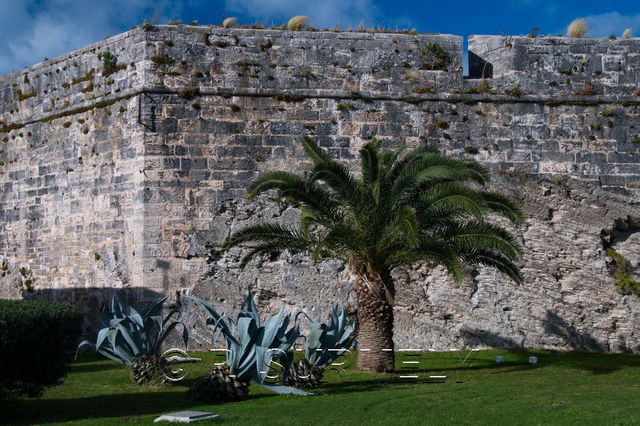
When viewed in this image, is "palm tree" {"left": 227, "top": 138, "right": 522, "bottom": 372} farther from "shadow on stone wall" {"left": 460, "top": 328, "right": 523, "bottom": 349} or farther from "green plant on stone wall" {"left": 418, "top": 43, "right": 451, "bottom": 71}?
"green plant on stone wall" {"left": 418, "top": 43, "right": 451, "bottom": 71}

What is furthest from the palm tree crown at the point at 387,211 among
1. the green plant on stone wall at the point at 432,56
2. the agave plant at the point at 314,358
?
the green plant on stone wall at the point at 432,56

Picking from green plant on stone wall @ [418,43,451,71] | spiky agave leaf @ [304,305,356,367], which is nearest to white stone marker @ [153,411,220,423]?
spiky agave leaf @ [304,305,356,367]

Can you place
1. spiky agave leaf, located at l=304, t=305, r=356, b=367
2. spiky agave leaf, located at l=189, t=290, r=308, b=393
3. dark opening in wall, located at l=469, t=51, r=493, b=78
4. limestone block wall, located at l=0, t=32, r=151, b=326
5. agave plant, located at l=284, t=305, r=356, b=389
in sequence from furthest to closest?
dark opening in wall, located at l=469, t=51, r=493, b=78
limestone block wall, located at l=0, t=32, r=151, b=326
spiky agave leaf, located at l=304, t=305, r=356, b=367
agave plant, located at l=284, t=305, r=356, b=389
spiky agave leaf, located at l=189, t=290, r=308, b=393

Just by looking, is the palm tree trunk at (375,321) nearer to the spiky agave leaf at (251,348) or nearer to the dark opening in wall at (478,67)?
the spiky agave leaf at (251,348)

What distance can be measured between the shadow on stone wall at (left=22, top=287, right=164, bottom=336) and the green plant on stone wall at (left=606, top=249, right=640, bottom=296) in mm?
7287

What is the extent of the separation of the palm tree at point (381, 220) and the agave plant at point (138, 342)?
1.94 m

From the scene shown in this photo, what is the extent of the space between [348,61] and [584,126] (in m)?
4.04

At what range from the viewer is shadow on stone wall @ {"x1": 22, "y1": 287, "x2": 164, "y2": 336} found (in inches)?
591

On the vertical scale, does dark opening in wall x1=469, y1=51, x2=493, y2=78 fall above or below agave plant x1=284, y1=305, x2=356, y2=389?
above

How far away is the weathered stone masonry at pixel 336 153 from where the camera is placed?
1531cm

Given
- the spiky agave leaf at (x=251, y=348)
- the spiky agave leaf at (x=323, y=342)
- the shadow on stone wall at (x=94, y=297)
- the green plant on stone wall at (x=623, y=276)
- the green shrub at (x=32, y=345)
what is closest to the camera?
the green shrub at (x=32, y=345)

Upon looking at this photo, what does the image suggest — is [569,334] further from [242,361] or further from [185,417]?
[185,417]

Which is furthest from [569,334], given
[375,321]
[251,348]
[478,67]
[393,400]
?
[251,348]

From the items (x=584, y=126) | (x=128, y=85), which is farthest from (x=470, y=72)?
(x=128, y=85)
